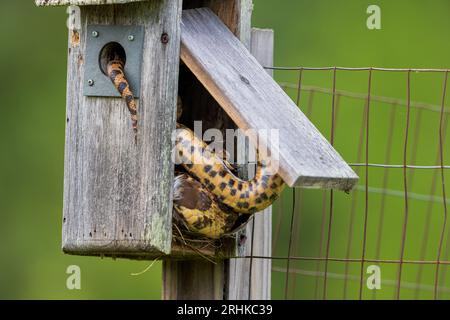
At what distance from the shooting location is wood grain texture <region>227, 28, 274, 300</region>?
18.4 feet

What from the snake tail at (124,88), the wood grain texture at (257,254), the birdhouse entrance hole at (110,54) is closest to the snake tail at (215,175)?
the snake tail at (124,88)

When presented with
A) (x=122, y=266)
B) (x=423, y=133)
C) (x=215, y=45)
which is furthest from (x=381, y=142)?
(x=215, y=45)

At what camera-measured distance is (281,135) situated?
4.79 metres

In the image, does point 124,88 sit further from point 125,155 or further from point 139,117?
point 125,155

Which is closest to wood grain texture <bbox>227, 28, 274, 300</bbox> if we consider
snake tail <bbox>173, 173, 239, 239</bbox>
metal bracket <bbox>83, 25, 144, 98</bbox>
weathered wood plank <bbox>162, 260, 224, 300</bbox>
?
weathered wood plank <bbox>162, 260, 224, 300</bbox>

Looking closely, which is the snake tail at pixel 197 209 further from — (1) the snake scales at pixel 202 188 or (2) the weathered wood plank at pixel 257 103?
(2) the weathered wood plank at pixel 257 103

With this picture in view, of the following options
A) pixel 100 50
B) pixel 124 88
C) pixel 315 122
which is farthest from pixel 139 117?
pixel 315 122

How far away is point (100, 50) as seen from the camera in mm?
5035

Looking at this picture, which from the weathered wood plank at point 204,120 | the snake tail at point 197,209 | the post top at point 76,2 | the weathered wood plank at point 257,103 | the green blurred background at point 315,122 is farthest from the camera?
the green blurred background at point 315,122

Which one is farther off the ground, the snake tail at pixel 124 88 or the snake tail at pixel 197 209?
the snake tail at pixel 124 88

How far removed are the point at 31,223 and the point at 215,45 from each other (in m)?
7.98

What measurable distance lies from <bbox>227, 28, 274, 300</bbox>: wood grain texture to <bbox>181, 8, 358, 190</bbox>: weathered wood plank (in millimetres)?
338

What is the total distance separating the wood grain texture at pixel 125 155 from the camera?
4898 mm

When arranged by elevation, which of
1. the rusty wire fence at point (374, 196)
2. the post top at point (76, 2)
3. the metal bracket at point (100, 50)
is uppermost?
the post top at point (76, 2)
